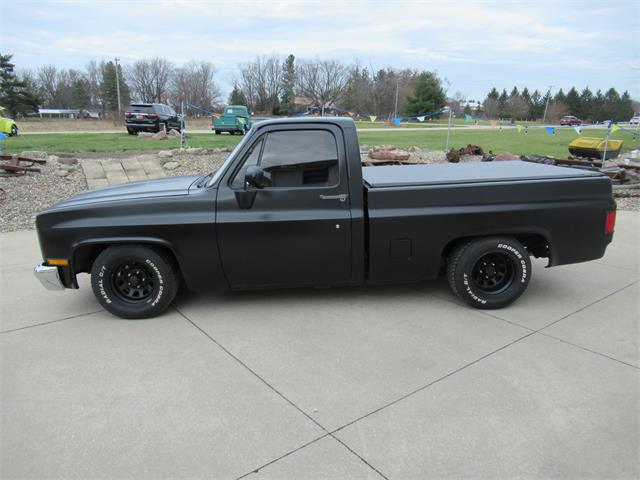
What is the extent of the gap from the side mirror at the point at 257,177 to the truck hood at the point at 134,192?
0.64 meters

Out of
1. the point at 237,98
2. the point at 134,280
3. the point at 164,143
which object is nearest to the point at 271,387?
the point at 134,280

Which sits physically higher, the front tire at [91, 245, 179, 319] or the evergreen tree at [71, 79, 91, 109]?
the evergreen tree at [71, 79, 91, 109]

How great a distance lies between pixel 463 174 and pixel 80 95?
9962 centimetres

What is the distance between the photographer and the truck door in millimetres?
4047

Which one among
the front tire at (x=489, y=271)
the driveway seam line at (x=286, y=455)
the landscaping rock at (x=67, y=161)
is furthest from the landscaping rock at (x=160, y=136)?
the driveway seam line at (x=286, y=455)

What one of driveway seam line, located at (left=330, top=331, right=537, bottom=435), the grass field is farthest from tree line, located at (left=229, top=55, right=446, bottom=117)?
driveway seam line, located at (left=330, top=331, right=537, bottom=435)

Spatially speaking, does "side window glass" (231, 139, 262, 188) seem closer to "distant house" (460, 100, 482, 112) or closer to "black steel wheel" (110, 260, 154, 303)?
"black steel wheel" (110, 260, 154, 303)

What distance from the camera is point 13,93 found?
192 ft

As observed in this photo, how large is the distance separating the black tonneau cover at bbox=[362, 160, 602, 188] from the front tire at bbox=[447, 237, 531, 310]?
0.60 m

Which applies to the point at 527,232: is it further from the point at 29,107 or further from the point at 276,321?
the point at 29,107

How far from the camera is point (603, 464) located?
2.42 meters

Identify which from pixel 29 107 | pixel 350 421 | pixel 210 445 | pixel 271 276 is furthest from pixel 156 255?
pixel 29 107

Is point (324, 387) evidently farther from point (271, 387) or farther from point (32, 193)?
point (32, 193)

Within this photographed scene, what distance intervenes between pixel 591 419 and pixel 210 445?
2220mm
